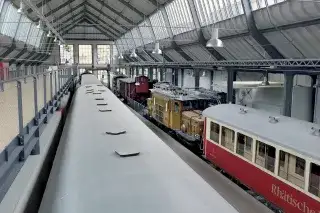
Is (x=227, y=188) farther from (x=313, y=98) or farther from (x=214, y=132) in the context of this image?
(x=313, y=98)

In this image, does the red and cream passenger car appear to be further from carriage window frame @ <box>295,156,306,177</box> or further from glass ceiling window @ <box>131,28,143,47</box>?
glass ceiling window @ <box>131,28,143,47</box>

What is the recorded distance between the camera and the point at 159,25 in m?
32.9

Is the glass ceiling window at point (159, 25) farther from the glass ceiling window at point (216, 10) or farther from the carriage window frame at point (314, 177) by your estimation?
the carriage window frame at point (314, 177)

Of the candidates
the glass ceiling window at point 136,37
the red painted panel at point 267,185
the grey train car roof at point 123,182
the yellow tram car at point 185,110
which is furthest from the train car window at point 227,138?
the glass ceiling window at point 136,37

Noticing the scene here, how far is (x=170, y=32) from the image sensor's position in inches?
1204

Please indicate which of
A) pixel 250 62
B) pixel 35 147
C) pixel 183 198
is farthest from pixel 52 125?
pixel 250 62

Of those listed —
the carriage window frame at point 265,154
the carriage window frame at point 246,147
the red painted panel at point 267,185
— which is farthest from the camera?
the carriage window frame at point 246,147

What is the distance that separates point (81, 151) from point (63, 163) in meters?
0.38

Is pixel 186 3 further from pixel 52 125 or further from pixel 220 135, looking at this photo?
pixel 52 125

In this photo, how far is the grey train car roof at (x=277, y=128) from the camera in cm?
827

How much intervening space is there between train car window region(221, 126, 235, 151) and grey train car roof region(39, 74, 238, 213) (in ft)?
23.6

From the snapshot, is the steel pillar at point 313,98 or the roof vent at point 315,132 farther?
the steel pillar at point 313,98

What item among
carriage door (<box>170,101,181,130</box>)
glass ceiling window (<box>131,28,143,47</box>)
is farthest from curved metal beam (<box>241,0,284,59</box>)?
glass ceiling window (<box>131,28,143,47</box>)

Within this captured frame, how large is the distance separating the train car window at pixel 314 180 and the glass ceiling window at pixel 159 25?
969 inches
